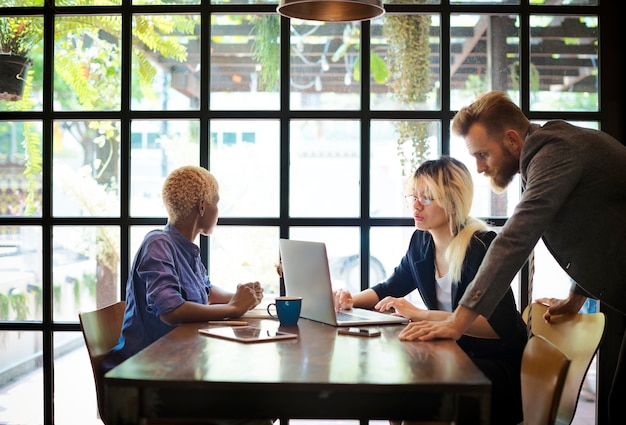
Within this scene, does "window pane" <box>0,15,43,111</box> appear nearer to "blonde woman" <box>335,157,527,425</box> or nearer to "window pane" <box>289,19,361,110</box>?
"window pane" <box>289,19,361,110</box>

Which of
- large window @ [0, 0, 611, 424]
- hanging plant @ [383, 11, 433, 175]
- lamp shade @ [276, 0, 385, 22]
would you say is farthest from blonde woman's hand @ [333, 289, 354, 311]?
lamp shade @ [276, 0, 385, 22]

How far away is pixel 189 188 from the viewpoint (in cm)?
286

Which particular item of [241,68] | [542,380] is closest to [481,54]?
[241,68]

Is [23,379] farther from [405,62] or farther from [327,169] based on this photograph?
[405,62]

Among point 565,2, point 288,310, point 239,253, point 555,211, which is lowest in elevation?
point 288,310

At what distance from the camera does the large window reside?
3.37m

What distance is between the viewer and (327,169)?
3.38m

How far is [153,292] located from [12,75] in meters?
1.49

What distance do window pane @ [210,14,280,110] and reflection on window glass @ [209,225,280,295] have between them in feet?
1.90

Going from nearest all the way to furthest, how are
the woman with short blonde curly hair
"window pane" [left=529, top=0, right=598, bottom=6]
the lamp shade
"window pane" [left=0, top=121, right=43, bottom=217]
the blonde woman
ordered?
the blonde woman
the woman with short blonde curly hair
the lamp shade
"window pane" [left=529, top=0, right=598, bottom=6]
"window pane" [left=0, top=121, right=43, bottom=217]

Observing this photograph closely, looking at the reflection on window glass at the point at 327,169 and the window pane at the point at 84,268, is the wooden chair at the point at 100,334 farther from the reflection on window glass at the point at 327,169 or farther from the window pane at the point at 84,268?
the reflection on window glass at the point at 327,169

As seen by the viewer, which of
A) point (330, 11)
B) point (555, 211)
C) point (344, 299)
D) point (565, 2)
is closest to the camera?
point (555, 211)

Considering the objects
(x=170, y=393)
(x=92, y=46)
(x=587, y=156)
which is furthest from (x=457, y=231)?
(x=92, y=46)

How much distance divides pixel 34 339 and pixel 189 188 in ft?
4.19
